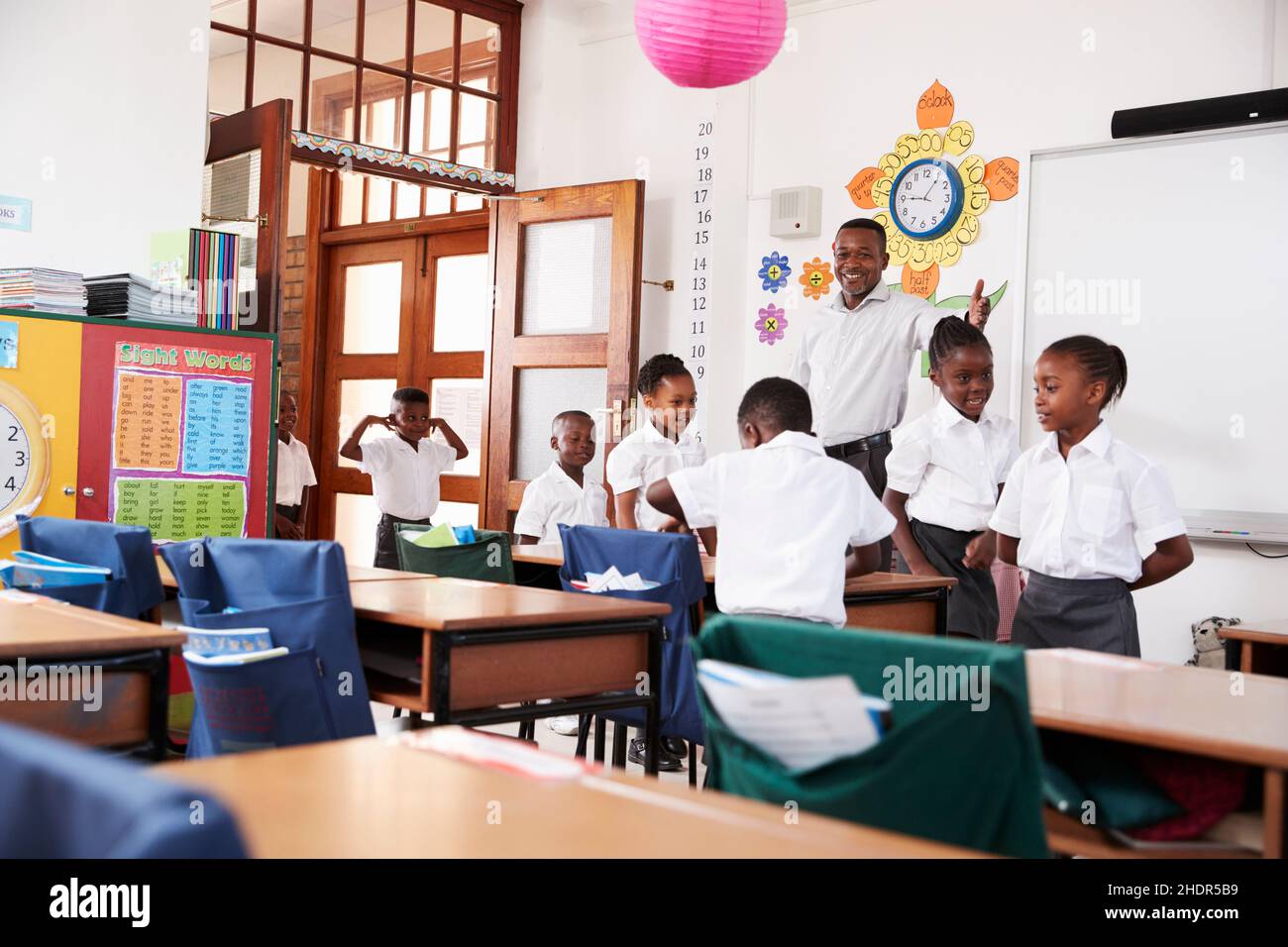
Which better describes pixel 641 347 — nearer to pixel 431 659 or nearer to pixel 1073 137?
pixel 1073 137

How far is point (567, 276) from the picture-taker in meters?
6.63

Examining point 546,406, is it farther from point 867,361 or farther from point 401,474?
point 867,361

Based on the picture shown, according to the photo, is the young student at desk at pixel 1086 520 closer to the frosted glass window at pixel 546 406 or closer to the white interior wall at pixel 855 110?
the white interior wall at pixel 855 110

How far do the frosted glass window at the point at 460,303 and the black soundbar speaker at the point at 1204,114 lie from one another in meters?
3.61

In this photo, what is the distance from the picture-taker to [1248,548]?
15.8 ft

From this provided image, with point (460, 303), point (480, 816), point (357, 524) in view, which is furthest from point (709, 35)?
point (357, 524)

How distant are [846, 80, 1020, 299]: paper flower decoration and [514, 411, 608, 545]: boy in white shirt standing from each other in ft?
5.44

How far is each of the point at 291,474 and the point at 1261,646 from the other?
4.72 metres

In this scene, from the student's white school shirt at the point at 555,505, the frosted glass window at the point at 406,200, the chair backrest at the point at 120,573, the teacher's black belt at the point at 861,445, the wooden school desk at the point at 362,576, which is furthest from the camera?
the frosted glass window at the point at 406,200

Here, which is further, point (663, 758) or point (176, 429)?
point (176, 429)

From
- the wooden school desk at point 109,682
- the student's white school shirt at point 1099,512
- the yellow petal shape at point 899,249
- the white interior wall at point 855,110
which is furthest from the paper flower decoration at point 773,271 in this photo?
the wooden school desk at point 109,682

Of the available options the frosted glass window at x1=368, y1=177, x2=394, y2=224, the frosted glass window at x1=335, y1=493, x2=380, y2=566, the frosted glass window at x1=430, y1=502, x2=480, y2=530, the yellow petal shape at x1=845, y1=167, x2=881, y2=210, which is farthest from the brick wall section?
the yellow petal shape at x1=845, y1=167, x2=881, y2=210

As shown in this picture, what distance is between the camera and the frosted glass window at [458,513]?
293 inches
